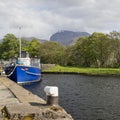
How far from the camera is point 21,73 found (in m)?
64.0

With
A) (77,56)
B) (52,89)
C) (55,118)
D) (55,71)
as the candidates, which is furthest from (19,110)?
(77,56)

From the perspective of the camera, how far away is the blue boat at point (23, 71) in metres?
63.3

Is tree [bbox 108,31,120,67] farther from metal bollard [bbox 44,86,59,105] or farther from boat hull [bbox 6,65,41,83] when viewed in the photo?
metal bollard [bbox 44,86,59,105]

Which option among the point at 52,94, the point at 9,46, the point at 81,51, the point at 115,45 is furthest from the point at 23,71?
the point at 9,46

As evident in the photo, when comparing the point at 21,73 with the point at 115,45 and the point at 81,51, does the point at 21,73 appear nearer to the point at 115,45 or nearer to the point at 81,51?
the point at 115,45

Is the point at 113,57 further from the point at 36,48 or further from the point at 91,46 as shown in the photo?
the point at 36,48

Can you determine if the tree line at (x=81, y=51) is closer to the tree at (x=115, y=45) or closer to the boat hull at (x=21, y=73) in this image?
the tree at (x=115, y=45)

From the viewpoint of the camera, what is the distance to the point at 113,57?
449 feet

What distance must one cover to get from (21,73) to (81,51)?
79412mm

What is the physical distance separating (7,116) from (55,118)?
1.59 metres

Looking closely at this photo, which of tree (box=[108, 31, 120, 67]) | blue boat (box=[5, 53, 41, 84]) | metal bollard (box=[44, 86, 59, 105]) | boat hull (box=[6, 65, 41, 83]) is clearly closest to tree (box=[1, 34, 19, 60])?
tree (box=[108, 31, 120, 67])

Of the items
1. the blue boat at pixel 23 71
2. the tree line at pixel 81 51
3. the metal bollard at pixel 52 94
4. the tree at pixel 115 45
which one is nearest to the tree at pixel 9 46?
the tree line at pixel 81 51

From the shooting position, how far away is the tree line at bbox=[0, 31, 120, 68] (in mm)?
131750

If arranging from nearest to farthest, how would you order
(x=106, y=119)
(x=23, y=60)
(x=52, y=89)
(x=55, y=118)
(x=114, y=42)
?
1. (x=55, y=118)
2. (x=52, y=89)
3. (x=106, y=119)
4. (x=23, y=60)
5. (x=114, y=42)
